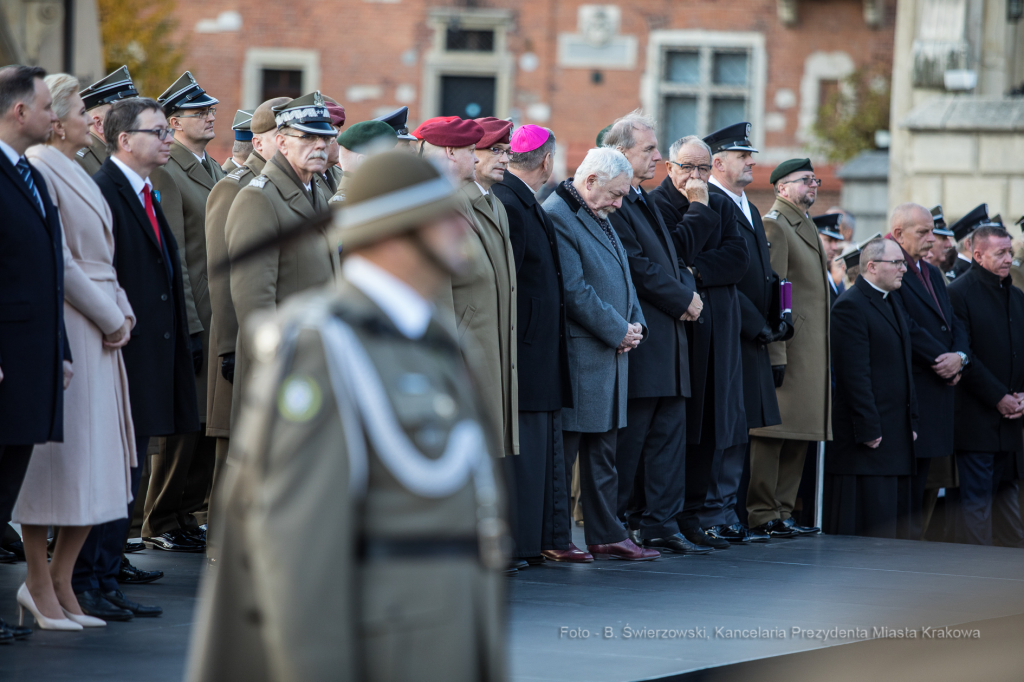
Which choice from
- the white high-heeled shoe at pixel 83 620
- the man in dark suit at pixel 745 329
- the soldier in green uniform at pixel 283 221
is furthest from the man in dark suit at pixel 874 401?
the white high-heeled shoe at pixel 83 620

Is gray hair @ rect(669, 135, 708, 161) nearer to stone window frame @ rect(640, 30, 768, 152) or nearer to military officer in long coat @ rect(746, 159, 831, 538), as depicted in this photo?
military officer in long coat @ rect(746, 159, 831, 538)

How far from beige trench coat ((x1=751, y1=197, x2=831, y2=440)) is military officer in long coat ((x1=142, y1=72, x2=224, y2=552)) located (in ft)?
10.9

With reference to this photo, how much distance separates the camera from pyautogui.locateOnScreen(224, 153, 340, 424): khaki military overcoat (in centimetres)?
577

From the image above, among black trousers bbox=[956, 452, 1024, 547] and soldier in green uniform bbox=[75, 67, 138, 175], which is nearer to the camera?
soldier in green uniform bbox=[75, 67, 138, 175]

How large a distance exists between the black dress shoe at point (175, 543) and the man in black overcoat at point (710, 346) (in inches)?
101

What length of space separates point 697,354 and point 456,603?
518 cm

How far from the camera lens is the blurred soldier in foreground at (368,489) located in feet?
7.40

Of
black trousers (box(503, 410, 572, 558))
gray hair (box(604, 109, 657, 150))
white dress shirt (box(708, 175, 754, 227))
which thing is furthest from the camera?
→ white dress shirt (box(708, 175, 754, 227))

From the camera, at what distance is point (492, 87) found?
27.5 meters

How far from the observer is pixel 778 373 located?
26.9 ft

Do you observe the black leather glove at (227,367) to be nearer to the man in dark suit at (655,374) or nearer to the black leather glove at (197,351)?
the black leather glove at (197,351)

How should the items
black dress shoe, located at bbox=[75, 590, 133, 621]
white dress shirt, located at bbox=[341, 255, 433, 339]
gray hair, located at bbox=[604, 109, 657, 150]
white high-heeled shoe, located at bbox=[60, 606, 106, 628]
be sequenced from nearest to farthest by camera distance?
white dress shirt, located at bbox=[341, 255, 433, 339], white high-heeled shoe, located at bbox=[60, 606, 106, 628], black dress shoe, located at bbox=[75, 590, 133, 621], gray hair, located at bbox=[604, 109, 657, 150]

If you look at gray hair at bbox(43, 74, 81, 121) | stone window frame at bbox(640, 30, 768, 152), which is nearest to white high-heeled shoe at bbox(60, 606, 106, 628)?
gray hair at bbox(43, 74, 81, 121)

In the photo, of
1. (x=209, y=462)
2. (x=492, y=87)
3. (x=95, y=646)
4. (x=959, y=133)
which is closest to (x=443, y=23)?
(x=492, y=87)
